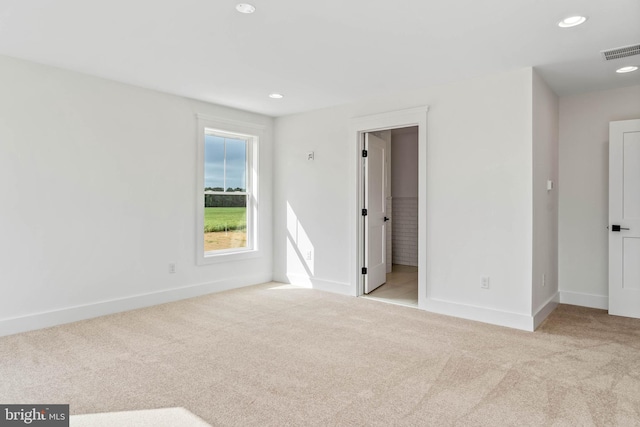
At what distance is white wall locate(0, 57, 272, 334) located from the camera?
11.2 feet

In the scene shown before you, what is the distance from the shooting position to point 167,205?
4.55 m

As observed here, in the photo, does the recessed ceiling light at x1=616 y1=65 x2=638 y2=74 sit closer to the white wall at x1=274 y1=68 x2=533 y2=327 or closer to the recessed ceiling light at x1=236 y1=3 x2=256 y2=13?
the white wall at x1=274 y1=68 x2=533 y2=327

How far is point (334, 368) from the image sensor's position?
2727mm

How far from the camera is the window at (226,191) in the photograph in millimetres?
4938

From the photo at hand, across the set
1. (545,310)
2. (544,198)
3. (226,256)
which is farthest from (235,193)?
(545,310)

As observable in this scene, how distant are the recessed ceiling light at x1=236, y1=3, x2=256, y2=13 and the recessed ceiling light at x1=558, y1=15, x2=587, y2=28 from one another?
6.96ft

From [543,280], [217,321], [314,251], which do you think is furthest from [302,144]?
[543,280]

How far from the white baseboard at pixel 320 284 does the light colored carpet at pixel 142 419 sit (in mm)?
3003

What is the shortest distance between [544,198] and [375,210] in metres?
1.98

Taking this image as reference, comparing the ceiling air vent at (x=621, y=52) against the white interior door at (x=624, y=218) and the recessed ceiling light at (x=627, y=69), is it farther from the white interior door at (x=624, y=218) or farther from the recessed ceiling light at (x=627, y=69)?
the white interior door at (x=624, y=218)

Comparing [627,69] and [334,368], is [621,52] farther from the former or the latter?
[334,368]

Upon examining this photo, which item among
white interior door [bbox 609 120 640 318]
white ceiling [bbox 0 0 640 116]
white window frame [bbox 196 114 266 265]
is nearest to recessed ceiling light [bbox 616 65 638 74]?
white ceiling [bbox 0 0 640 116]

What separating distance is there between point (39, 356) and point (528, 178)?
436 centimetres

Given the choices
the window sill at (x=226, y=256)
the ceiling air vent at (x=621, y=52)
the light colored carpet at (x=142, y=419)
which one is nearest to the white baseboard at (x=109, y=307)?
the window sill at (x=226, y=256)
